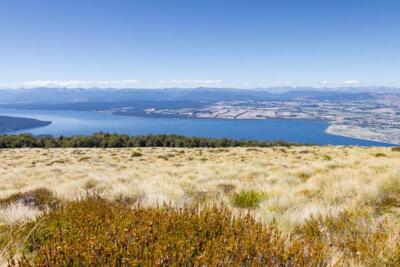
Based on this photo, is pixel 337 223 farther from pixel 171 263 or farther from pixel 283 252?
pixel 171 263

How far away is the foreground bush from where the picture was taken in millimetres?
2347

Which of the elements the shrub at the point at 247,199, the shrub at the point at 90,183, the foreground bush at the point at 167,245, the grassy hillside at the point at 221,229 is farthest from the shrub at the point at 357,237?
the shrub at the point at 90,183

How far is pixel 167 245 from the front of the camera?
8.23ft

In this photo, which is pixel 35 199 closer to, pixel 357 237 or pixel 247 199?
pixel 247 199

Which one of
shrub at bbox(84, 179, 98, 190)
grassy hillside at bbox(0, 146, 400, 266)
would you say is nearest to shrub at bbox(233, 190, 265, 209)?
grassy hillside at bbox(0, 146, 400, 266)

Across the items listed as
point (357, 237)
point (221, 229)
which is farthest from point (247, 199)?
point (221, 229)

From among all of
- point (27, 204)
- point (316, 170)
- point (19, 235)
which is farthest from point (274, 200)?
point (316, 170)

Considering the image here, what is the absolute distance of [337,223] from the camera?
4.18m

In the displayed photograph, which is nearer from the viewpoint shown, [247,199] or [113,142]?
[247,199]

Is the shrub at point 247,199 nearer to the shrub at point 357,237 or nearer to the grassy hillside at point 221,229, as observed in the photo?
the grassy hillside at point 221,229

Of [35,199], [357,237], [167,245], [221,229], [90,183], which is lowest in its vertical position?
[90,183]

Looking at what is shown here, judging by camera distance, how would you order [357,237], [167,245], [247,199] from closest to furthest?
[167,245]
[357,237]
[247,199]

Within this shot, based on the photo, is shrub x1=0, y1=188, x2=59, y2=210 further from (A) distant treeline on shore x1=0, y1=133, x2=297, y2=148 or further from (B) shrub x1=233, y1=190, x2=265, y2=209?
(A) distant treeline on shore x1=0, y1=133, x2=297, y2=148

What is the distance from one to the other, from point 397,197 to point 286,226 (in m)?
2.78
